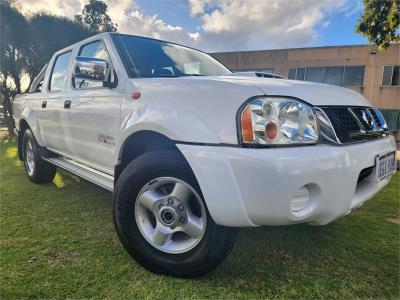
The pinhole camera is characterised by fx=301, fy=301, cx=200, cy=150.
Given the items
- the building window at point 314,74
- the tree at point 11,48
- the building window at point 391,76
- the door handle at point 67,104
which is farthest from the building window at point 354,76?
the door handle at point 67,104

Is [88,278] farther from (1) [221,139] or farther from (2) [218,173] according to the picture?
(1) [221,139]

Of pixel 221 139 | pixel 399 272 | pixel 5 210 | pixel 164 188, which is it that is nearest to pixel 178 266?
pixel 164 188

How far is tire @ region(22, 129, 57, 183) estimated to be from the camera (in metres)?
4.11

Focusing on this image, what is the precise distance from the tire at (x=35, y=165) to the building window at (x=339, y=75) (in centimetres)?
1806

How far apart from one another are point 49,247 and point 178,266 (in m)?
1.15

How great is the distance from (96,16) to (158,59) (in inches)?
635

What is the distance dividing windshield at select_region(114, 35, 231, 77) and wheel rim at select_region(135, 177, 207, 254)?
0.98m

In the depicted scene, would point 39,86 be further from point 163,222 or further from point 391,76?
point 391,76

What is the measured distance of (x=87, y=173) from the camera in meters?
2.94

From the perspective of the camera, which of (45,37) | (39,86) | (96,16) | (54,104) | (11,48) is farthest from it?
(96,16)

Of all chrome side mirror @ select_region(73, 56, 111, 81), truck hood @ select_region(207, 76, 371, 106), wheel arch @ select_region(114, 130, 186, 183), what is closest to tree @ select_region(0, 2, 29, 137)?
chrome side mirror @ select_region(73, 56, 111, 81)

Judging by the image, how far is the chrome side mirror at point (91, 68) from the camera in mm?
2306

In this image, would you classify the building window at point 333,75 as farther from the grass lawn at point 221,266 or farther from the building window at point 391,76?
the grass lawn at point 221,266

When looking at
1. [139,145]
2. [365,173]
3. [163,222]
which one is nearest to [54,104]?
[139,145]
